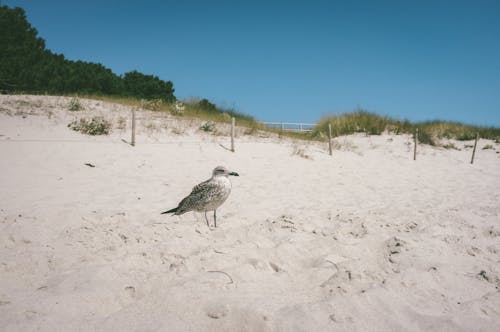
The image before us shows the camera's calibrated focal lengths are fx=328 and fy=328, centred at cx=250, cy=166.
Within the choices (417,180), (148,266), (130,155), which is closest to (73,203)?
(148,266)

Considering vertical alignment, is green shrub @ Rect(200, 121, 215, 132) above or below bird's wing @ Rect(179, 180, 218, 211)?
above

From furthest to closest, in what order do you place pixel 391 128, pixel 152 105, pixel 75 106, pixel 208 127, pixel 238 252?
pixel 391 128, pixel 152 105, pixel 208 127, pixel 75 106, pixel 238 252

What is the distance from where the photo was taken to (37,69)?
86.1 feet

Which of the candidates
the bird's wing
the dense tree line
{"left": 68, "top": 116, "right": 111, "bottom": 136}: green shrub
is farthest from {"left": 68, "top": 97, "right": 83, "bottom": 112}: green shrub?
the bird's wing

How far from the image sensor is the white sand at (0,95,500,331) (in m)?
3.22

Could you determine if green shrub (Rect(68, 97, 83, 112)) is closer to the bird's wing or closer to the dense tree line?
the dense tree line

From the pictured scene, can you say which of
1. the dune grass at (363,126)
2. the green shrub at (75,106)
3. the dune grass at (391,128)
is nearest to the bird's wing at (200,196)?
the green shrub at (75,106)

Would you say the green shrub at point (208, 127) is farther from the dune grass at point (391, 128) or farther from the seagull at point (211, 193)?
the seagull at point (211, 193)

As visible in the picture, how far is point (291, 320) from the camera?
3.13m

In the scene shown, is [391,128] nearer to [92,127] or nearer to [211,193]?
[92,127]

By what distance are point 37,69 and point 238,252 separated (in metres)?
28.8

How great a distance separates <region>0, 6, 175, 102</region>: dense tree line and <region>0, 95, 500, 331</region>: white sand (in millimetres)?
17720

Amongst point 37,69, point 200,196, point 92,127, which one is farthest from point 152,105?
point 200,196

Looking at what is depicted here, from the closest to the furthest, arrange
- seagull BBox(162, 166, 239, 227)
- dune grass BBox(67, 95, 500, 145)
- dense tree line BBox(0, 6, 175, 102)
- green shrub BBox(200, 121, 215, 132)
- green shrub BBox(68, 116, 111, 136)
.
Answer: seagull BBox(162, 166, 239, 227), green shrub BBox(68, 116, 111, 136), green shrub BBox(200, 121, 215, 132), dune grass BBox(67, 95, 500, 145), dense tree line BBox(0, 6, 175, 102)
